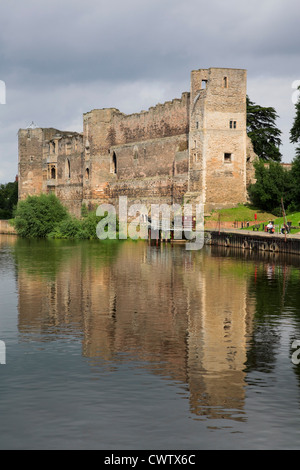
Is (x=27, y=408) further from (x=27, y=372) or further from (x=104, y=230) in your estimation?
(x=104, y=230)

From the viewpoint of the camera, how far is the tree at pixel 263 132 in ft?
188

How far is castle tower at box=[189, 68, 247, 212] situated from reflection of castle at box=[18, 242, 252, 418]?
2113 centimetres

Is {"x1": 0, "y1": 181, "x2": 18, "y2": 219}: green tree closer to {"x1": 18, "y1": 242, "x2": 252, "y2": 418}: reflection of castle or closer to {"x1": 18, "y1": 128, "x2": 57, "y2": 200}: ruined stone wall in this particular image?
{"x1": 18, "y1": 128, "x2": 57, "y2": 200}: ruined stone wall

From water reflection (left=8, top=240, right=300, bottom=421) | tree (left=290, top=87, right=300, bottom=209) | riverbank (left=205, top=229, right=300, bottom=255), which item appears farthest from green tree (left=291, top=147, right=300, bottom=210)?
water reflection (left=8, top=240, right=300, bottom=421)

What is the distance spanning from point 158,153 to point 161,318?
4044cm

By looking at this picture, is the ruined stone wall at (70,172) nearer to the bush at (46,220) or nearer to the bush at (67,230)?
the bush at (46,220)

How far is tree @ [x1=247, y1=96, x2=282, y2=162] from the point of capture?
5731 centimetres

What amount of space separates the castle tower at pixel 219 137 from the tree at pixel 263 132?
1086cm

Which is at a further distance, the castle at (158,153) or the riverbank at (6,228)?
the riverbank at (6,228)

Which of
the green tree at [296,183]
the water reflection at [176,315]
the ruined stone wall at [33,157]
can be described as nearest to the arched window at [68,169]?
the ruined stone wall at [33,157]

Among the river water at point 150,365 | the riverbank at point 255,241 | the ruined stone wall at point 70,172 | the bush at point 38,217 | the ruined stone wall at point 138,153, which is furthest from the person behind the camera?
the ruined stone wall at point 70,172

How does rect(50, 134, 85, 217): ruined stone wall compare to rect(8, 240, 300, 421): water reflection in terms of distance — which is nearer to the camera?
rect(8, 240, 300, 421): water reflection

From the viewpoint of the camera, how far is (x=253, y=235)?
35000mm
